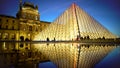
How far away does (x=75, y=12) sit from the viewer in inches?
1802

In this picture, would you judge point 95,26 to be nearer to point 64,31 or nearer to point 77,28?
point 77,28

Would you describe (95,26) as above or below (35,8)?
below

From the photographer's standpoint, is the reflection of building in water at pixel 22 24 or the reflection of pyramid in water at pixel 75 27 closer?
the reflection of pyramid in water at pixel 75 27

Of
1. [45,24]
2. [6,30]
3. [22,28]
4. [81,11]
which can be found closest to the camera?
[81,11]

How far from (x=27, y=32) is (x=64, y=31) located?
28.3 m

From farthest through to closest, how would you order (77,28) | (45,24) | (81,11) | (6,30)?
(45,24) → (6,30) → (81,11) → (77,28)

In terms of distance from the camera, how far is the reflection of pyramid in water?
4341 centimetres

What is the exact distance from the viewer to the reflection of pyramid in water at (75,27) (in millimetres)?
43406

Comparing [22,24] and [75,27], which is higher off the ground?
[22,24]

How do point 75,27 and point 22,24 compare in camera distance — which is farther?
point 22,24

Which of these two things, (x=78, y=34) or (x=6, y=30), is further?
(x=6, y=30)

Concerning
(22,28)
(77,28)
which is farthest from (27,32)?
(77,28)

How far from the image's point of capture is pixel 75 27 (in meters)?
44.2

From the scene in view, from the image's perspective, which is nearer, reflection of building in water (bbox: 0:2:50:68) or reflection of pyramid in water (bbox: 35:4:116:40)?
reflection of pyramid in water (bbox: 35:4:116:40)
